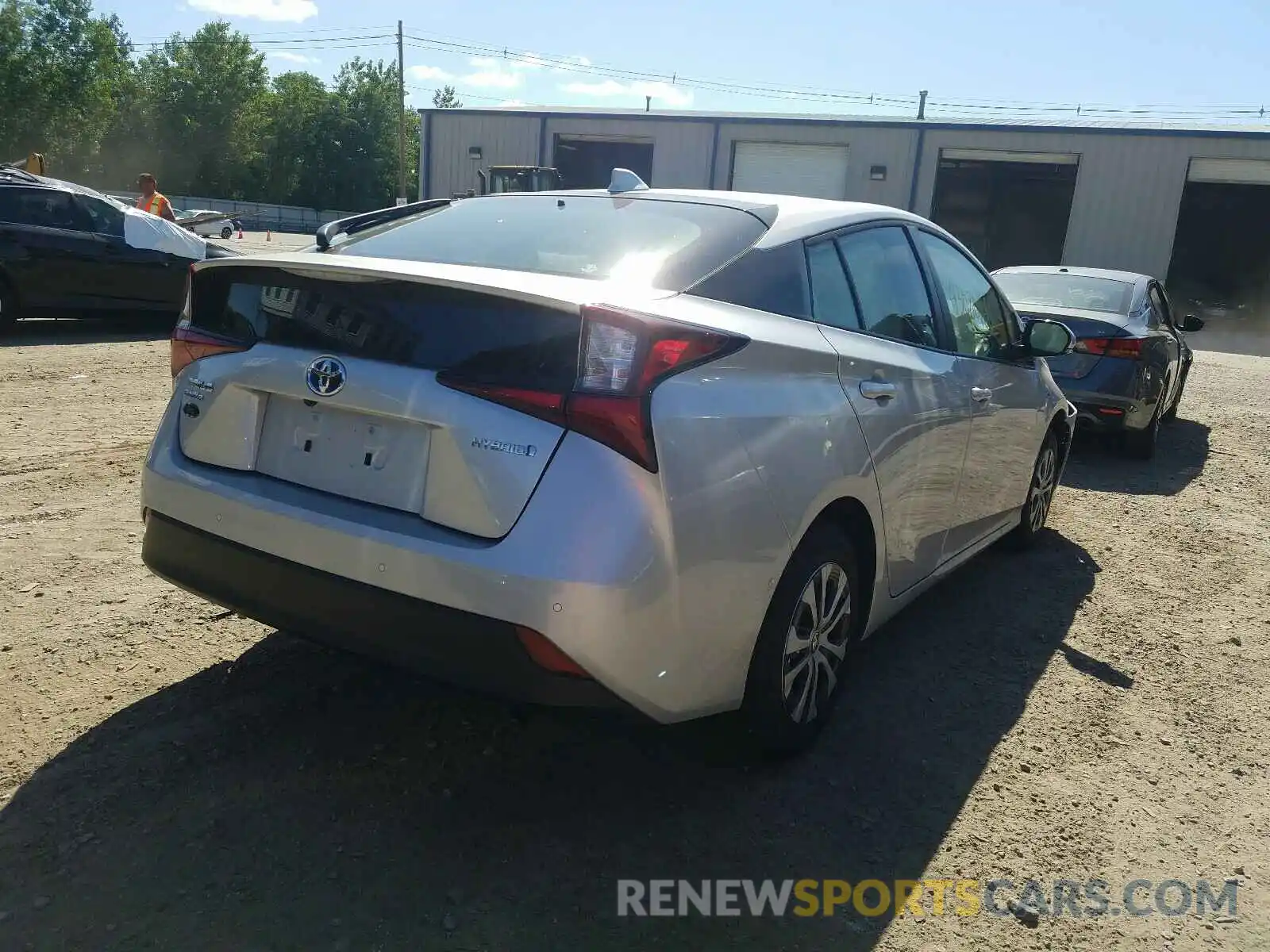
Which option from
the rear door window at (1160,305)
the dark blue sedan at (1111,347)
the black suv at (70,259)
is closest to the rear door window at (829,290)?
the dark blue sedan at (1111,347)

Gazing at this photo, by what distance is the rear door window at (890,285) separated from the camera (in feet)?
11.6

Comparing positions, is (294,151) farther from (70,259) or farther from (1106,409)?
(1106,409)

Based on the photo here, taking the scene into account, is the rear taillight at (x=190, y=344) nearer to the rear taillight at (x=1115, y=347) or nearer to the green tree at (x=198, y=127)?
the rear taillight at (x=1115, y=347)

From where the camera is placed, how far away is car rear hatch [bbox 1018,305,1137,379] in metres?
7.76

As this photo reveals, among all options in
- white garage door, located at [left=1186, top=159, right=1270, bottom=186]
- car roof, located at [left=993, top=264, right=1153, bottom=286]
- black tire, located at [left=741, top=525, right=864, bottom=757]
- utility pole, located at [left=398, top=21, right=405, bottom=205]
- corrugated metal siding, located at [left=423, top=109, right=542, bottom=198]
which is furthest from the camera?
utility pole, located at [left=398, top=21, right=405, bottom=205]

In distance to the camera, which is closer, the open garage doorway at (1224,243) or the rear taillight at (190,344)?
the rear taillight at (190,344)

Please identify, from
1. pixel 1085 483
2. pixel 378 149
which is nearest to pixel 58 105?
pixel 378 149

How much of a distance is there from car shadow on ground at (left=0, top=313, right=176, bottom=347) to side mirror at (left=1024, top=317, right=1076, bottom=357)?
9.21m

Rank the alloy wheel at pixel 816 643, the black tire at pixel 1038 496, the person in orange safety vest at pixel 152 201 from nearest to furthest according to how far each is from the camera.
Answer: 1. the alloy wheel at pixel 816 643
2. the black tire at pixel 1038 496
3. the person in orange safety vest at pixel 152 201

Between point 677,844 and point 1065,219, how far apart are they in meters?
33.6

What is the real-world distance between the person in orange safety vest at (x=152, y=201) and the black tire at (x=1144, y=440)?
12137 millimetres

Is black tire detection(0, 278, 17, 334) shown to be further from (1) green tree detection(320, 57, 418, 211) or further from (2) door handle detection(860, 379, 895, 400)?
(1) green tree detection(320, 57, 418, 211)

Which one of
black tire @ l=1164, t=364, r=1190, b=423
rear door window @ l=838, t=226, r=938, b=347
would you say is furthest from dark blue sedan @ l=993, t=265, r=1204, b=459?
rear door window @ l=838, t=226, r=938, b=347

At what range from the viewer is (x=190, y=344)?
2969mm
